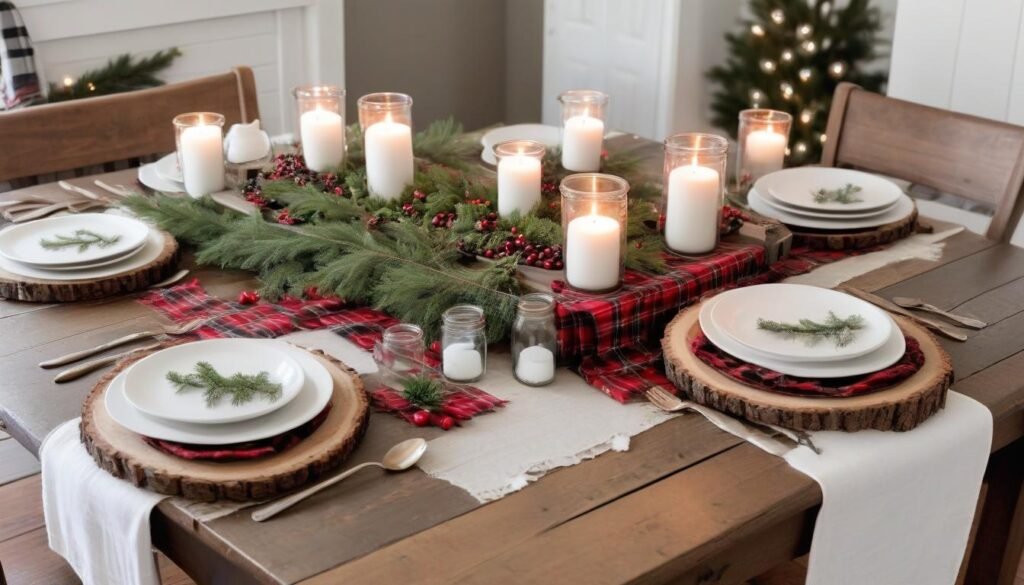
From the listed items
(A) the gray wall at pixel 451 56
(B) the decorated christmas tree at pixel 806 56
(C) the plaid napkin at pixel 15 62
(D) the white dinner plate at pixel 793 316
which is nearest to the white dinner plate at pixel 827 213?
(D) the white dinner plate at pixel 793 316

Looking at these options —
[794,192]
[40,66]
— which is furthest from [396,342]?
[40,66]

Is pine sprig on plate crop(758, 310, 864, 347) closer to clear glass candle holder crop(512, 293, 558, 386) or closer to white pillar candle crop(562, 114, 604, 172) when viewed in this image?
clear glass candle holder crop(512, 293, 558, 386)

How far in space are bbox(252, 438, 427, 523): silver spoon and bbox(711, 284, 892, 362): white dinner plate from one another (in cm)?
43

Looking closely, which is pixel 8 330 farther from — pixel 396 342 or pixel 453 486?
pixel 453 486

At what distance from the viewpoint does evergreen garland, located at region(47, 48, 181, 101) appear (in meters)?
3.09

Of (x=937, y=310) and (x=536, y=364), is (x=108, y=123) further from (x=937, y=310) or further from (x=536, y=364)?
(x=937, y=310)

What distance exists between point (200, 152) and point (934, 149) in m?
1.35

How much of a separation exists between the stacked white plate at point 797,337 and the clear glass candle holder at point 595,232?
0.45 ft

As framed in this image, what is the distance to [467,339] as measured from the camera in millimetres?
1414

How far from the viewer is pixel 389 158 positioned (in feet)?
6.04

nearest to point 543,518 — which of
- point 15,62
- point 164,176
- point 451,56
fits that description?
point 164,176

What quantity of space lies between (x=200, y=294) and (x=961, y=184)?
54.8 inches

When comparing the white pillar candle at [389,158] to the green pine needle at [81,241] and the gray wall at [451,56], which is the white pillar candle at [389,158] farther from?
the gray wall at [451,56]

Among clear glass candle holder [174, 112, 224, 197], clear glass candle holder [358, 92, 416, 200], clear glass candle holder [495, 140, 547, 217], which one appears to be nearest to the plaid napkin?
clear glass candle holder [174, 112, 224, 197]
